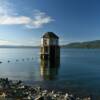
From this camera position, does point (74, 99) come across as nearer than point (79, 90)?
Yes

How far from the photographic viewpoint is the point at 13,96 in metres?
25.3

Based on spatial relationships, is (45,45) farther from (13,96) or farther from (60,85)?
(13,96)

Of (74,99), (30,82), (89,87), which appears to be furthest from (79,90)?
(30,82)

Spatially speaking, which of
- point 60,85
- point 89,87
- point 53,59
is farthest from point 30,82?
point 53,59

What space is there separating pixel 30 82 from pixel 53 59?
36.0m

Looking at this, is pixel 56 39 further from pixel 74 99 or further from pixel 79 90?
pixel 74 99

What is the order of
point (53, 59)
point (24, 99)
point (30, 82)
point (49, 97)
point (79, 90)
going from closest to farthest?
point (24, 99), point (49, 97), point (79, 90), point (30, 82), point (53, 59)

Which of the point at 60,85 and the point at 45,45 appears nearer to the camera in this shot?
the point at 60,85

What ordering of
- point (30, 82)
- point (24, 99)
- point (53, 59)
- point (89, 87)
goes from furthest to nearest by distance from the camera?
point (53, 59) < point (30, 82) < point (89, 87) < point (24, 99)

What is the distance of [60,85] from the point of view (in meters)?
36.5

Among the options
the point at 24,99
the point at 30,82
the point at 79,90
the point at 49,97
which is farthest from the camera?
the point at 30,82

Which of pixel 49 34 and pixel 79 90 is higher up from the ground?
pixel 49 34

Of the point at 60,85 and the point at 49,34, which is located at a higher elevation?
the point at 49,34

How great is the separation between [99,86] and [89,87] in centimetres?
149
